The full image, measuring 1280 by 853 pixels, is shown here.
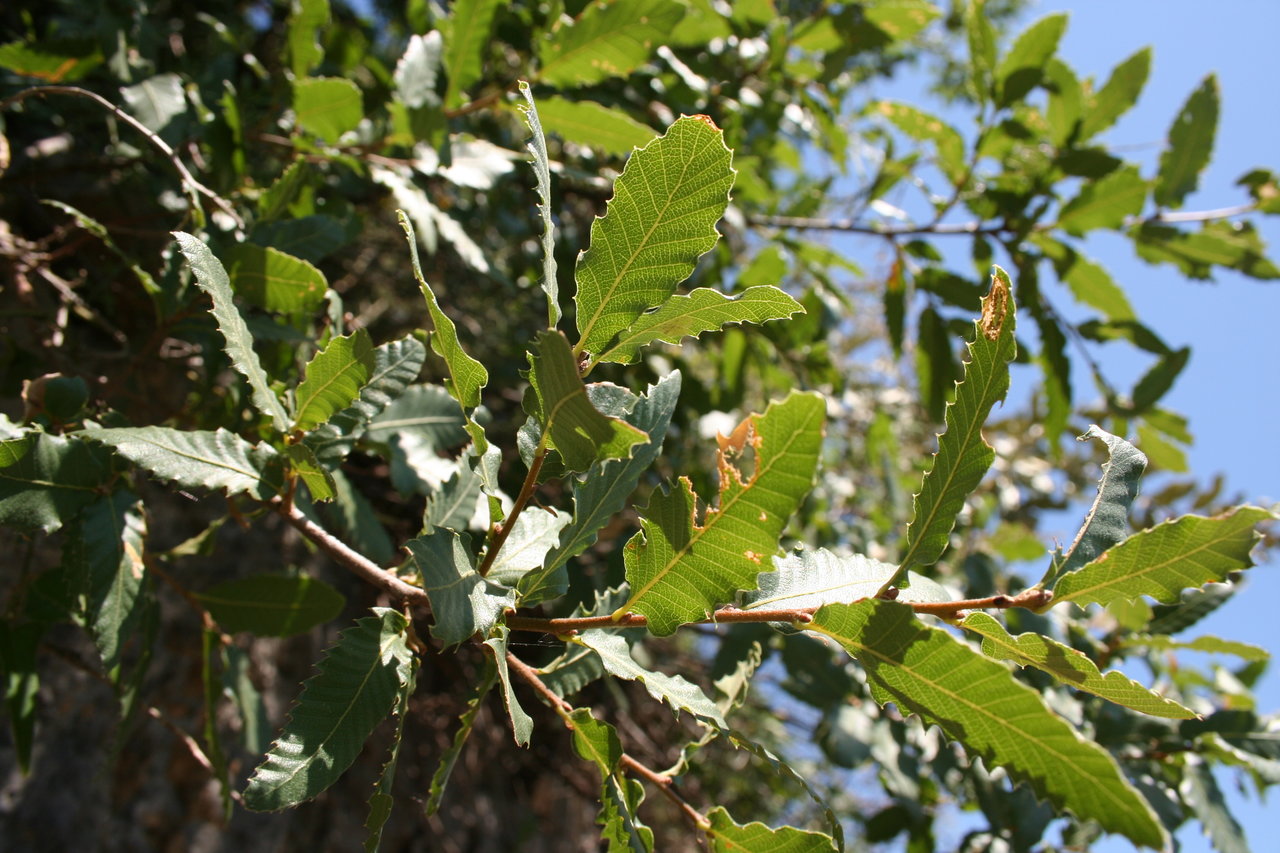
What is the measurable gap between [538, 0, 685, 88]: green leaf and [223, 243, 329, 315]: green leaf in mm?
676

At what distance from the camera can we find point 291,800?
2.38 feet

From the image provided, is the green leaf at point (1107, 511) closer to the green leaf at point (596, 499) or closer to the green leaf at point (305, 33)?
the green leaf at point (596, 499)

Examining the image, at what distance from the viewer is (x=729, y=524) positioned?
76 centimetres

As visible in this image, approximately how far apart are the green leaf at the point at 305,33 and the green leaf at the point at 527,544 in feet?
3.72

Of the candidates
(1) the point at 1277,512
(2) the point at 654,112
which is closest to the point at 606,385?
(1) the point at 1277,512

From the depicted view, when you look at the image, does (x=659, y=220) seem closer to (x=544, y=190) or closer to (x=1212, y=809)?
(x=544, y=190)

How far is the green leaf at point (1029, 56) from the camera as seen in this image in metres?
1.87

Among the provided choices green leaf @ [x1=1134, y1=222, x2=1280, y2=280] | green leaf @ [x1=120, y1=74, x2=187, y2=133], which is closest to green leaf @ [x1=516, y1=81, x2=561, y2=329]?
green leaf @ [x1=120, y1=74, x2=187, y2=133]

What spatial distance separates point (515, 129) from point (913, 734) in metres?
2.03

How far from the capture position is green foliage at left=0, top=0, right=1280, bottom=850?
763 mm

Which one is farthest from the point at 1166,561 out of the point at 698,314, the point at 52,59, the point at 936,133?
the point at 52,59

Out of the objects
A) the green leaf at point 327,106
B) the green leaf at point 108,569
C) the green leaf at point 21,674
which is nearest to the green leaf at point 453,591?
the green leaf at point 108,569

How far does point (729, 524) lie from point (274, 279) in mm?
756

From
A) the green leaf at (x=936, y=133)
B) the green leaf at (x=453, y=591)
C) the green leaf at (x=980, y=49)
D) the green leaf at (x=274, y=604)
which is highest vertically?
the green leaf at (x=980, y=49)
